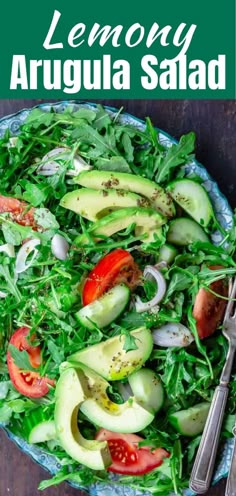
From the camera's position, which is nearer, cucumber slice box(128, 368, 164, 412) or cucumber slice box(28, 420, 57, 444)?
cucumber slice box(128, 368, 164, 412)

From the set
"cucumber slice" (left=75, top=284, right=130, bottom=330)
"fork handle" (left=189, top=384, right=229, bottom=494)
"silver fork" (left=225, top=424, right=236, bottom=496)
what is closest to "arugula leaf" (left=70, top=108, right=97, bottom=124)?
"cucumber slice" (left=75, top=284, right=130, bottom=330)

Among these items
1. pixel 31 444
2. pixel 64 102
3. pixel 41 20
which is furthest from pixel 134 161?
pixel 31 444

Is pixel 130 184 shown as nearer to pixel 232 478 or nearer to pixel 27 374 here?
pixel 27 374

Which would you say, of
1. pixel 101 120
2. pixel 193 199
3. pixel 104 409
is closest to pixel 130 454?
pixel 104 409

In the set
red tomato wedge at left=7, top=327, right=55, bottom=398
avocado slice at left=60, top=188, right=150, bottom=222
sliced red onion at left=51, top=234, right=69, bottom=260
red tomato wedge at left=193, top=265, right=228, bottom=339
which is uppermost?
avocado slice at left=60, top=188, right=150, bottom=222

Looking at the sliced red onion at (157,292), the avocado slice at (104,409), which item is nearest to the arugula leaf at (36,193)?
the sliced red onion at (157,292)

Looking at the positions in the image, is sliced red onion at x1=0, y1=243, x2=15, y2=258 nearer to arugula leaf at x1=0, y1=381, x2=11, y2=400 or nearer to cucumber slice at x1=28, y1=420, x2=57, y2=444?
arugula leaf at x1=0, y1=381, x2=11, y2=400
